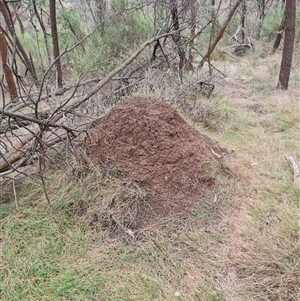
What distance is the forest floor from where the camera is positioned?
5.87ft

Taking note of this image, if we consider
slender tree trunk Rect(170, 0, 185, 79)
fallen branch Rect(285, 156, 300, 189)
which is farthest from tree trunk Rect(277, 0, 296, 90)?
fallen branch Rect(285, 156, 300, 189)

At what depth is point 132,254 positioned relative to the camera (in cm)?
207

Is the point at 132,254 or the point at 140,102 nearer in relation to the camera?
the point at 132,254

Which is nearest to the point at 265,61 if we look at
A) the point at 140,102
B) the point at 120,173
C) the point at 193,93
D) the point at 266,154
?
the point at 193,93

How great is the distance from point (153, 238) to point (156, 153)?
0.82 metres

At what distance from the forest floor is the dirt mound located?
3 cm

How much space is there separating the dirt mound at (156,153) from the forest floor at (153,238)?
35 mm

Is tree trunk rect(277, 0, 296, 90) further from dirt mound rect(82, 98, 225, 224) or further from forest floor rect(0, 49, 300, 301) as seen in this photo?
dirt mound rect(82, 98, 225, 224)

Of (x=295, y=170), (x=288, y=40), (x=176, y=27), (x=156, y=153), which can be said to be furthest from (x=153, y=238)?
(x=288, y=40)

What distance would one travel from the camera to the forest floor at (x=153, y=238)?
→ 1788mm

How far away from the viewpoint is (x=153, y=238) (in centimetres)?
217

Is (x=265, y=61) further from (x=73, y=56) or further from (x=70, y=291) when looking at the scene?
(x=70, y=291)

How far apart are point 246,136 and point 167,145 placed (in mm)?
1543

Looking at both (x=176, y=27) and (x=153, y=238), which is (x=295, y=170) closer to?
(x=153, y=238)
